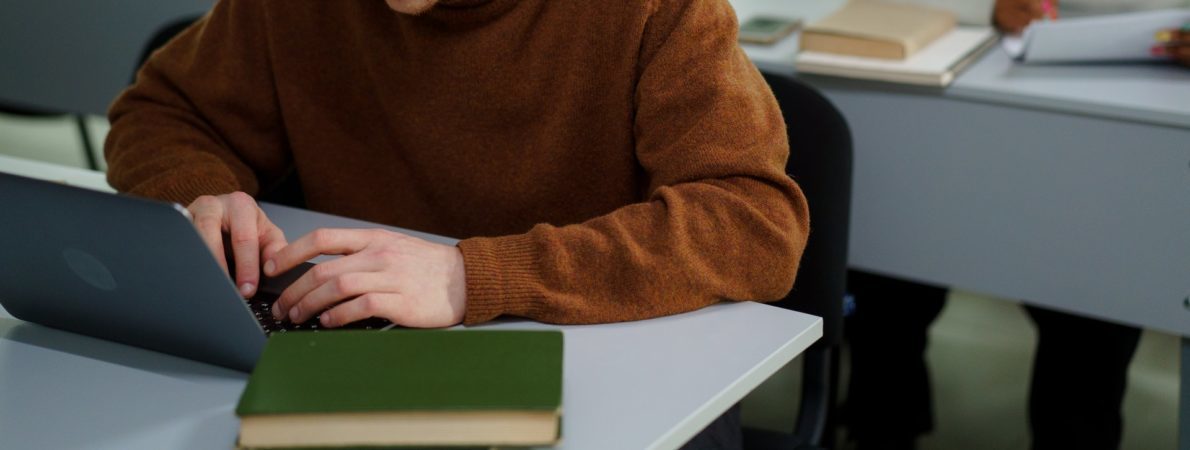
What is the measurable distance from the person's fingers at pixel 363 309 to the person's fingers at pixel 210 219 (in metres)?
0.16

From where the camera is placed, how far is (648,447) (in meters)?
0.80

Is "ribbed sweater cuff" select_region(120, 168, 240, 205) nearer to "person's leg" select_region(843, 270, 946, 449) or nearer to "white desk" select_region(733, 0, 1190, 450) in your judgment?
"white desk" select_region(733, 0, 1190, 450)

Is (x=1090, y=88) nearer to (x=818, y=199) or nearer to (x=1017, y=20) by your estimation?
(x=1017, y=20)

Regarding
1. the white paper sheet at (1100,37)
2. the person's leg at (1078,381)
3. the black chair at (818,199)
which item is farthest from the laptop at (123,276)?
the person's leg at (1078,381)

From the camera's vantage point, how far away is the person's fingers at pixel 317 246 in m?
1.00

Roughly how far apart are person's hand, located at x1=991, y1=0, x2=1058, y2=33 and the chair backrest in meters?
0.96

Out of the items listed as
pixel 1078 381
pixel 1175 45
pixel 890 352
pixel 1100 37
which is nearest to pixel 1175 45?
pixel 1175 45

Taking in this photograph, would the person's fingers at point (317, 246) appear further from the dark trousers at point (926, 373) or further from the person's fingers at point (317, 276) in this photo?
the dark trousers at point (926, 373)

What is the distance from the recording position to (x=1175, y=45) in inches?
72.3

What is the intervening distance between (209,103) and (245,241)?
381 millimetres

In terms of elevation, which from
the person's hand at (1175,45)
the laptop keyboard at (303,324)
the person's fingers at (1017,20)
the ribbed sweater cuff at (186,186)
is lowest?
the person's fingers at (1017,20)

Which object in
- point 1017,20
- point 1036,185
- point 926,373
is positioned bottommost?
point 926,373

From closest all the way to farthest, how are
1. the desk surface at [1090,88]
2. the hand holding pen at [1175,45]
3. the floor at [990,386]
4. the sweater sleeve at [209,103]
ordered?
1. the sweater sleeve at [209,103]
2. the desk surface at [1090,88]
3. the hand holding pen at [1175,45]
4. the floor at [990,386]

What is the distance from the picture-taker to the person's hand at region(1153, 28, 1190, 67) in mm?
1815
